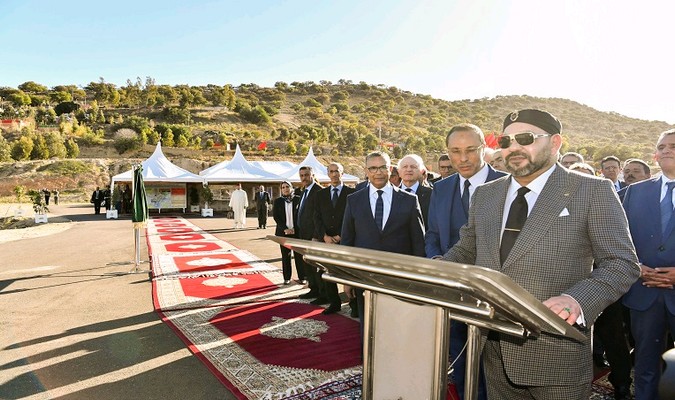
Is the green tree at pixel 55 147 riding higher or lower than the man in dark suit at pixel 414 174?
higher

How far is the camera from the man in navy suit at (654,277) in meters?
3.04

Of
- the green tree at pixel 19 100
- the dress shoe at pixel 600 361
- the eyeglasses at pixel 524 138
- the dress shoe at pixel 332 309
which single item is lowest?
the dress shoe at pixel 332 309

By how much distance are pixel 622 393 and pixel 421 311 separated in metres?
3.26

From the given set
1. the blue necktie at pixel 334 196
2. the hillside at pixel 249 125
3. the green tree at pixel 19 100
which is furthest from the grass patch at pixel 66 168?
the green tree at pixel 19 100

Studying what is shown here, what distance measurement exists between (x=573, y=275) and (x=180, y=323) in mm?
5061

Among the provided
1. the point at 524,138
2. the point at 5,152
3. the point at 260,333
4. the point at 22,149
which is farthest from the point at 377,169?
the point at 22,149

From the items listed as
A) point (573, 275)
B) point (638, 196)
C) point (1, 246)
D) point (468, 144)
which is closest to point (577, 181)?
point (573, 275)

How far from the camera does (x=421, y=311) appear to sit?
4.77 feet

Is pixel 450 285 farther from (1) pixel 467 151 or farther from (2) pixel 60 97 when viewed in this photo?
(2) pixel 60 97

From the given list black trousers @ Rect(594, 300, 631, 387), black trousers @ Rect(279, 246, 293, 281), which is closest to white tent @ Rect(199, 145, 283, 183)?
black trousers @ Rect(279, 246, 293, 281)

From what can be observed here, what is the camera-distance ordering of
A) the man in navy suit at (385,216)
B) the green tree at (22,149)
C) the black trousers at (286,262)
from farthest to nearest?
the green tree at (22,149) < the black trousers at (286,262) < the man in navy suit at (385,216)

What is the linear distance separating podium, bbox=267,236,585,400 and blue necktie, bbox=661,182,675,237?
2.41 metres

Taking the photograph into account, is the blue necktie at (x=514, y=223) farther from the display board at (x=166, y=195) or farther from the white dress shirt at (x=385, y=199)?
the display board at (x=166, y=195)

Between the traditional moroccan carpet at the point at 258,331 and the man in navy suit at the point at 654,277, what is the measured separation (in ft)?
6.91
